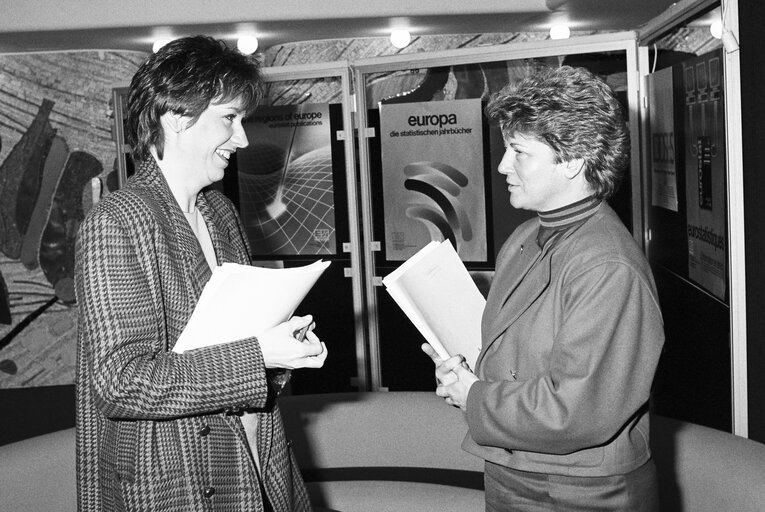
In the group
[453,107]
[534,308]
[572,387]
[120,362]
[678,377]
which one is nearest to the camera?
[120,362]

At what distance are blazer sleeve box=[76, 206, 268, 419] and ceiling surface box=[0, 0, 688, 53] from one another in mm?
3793

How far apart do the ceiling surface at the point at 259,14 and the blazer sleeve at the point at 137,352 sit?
379cm

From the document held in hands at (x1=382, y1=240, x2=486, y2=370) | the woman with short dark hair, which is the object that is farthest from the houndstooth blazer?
the woman with short dark hair

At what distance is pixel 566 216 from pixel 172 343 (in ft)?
3.14

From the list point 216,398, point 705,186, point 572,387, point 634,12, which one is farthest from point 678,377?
point 634,12

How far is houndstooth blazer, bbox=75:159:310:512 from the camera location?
1552 mm

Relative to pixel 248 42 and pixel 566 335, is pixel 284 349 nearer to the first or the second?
pixel 566 335

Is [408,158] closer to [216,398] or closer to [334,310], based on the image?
[334,310]

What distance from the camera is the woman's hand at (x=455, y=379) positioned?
6.39 feet

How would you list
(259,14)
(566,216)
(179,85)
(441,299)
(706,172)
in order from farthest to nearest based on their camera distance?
(259,14)
(706,172)
(441,299)
(566,216)
(179,85)

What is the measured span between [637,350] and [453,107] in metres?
2.82

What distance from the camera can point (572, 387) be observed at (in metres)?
1.68

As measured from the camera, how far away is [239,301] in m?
1.65

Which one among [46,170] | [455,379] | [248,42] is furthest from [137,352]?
[46,170]
